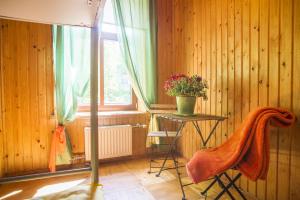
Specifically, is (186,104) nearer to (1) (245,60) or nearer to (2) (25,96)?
(1) (245,60)

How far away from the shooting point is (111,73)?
10.7 feet

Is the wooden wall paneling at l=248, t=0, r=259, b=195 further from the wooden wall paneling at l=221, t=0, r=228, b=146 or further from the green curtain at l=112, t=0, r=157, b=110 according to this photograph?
the green curtain at l=112, t=0, r=157, b=110

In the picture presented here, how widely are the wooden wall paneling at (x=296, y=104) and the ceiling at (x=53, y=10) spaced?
5.15 feet

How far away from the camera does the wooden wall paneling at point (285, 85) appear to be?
1728mm

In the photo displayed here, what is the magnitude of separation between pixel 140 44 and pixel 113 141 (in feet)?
5.00

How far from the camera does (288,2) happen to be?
1726 millimetres

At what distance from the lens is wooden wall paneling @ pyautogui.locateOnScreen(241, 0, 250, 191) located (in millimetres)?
2107

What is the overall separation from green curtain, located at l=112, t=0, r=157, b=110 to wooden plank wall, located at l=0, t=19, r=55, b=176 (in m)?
1.02

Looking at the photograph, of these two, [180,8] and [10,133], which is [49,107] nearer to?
[10,133]

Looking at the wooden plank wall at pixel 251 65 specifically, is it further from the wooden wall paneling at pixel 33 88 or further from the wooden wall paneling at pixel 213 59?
the wooden wall paneling at pixel 33 88

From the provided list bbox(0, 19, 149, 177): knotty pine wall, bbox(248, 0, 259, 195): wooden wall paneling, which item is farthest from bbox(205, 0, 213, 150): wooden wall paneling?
bbox(0, 19, 149, 177): knotty pine wall

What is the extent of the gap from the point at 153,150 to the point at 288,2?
2601 millimetres

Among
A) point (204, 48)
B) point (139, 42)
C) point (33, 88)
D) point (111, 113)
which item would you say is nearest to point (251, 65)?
point (204, 48)

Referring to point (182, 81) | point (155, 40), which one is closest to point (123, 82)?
point (155, 40)
